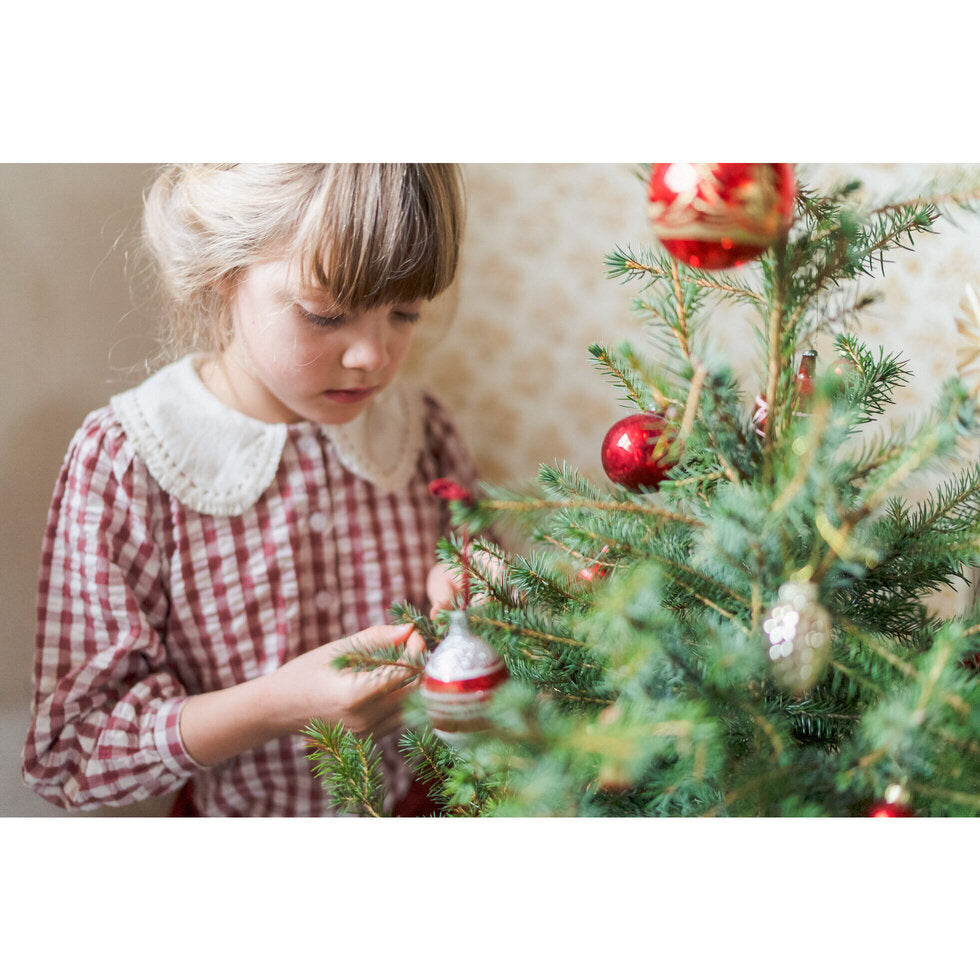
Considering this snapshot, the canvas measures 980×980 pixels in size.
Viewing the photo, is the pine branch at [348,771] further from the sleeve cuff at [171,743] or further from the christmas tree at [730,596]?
the sleeve cuff at [171,743]

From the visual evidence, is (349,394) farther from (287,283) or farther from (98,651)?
(98,651)

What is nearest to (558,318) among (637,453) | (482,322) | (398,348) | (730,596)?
(482,322)

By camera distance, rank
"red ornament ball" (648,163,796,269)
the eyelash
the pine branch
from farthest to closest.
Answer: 1. the eyelash
2. the pine branch
3. "red ornament ball" (648,163,796,269)

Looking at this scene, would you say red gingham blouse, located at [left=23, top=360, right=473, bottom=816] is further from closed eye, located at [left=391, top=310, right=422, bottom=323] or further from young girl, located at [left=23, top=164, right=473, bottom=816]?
closed eye, located at [left=391, top=310, right=422, bottom=323]

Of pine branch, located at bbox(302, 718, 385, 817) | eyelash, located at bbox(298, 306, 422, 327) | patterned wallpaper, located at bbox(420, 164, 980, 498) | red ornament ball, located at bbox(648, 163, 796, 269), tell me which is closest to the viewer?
red ornament ball, located at bbox(648, 163, 796, 269)

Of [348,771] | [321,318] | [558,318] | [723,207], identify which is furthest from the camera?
[558,318]

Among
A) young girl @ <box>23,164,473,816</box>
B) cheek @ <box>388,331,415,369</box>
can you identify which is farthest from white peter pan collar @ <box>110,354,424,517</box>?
cheek @ <box>388,331,415,369</box>

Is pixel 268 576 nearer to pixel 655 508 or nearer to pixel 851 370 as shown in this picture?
pixel 655 508

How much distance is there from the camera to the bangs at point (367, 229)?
24.2 inches

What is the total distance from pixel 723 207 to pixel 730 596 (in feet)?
0.70

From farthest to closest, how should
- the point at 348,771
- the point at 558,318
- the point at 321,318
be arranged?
1. the point at 558,318
2. the point at 321,318
3. the point at 348,771

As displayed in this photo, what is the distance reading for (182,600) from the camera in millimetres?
706

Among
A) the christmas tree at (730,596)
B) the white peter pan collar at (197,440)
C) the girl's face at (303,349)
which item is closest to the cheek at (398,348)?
the girl's face at (303,349)

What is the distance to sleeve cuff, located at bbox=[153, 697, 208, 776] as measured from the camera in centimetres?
65
